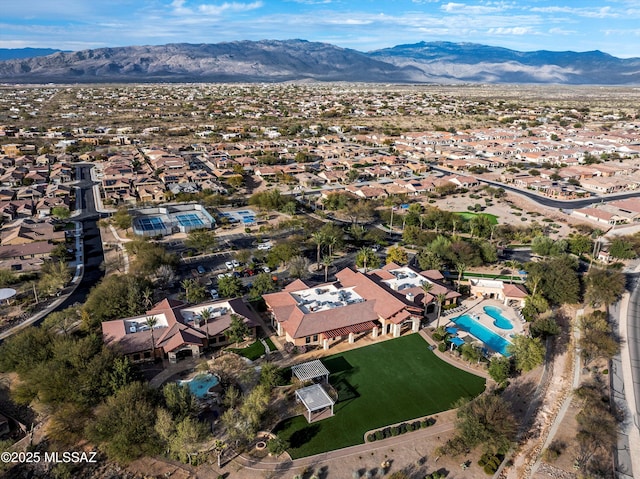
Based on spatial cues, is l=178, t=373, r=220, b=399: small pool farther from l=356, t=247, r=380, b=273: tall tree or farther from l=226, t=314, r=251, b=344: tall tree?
l=356, t=247, r=380, b=273: tall tree

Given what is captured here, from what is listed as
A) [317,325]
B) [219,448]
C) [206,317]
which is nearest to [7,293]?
[206,317]

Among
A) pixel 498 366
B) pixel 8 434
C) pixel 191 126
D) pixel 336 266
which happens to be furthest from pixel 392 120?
pixel 8 434

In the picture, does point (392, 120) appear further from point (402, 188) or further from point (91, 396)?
point (91, 396)

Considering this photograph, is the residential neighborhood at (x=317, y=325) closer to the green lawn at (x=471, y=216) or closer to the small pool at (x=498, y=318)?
the small pool at (x=498, y=318)

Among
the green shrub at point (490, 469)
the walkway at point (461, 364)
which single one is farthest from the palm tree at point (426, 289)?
the green shrub at point (490, 469)

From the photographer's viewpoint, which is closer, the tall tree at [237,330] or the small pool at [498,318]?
the tall tree at [237,330]

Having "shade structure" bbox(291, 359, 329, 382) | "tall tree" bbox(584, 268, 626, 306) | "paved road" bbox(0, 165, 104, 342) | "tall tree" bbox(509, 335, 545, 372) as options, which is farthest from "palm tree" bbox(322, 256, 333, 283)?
"tall tree" bbox(584, 268, 626, 306)
